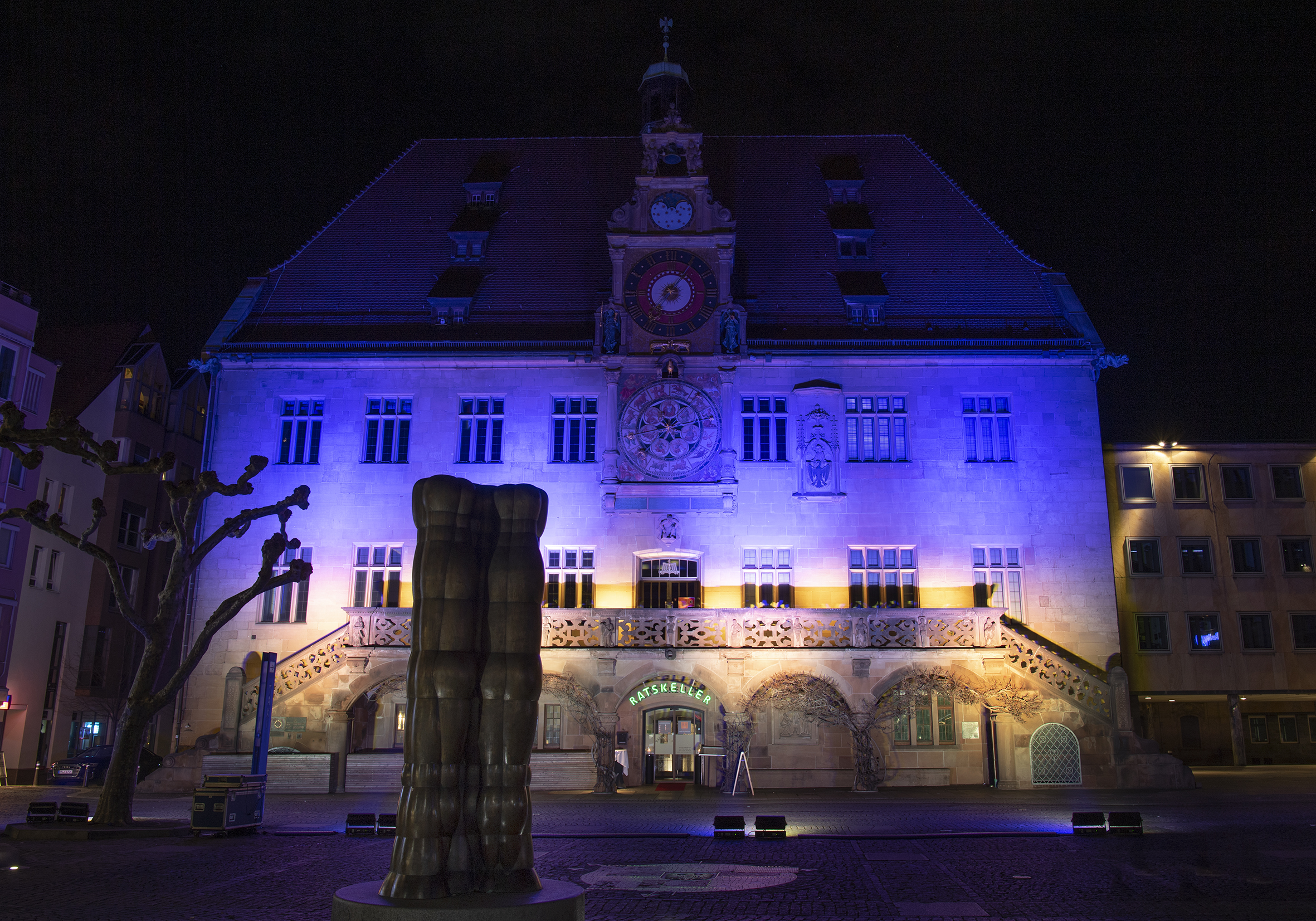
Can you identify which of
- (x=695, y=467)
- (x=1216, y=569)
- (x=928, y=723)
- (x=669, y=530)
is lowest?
(x=928, y=723)

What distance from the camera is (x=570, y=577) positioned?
36.4 metres

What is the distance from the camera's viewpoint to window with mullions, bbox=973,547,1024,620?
117 ft

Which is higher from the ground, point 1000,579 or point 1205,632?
point 1000,579

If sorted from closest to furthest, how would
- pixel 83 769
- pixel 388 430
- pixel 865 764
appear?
pixel 865 764, pixel 83 769, pixel 388 430

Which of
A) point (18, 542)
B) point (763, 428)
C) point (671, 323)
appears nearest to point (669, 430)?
point (763, 428)

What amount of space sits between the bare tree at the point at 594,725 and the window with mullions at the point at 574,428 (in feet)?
25.4

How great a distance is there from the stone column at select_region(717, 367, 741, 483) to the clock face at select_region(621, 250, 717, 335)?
2.03 metres

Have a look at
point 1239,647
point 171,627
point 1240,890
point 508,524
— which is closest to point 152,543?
point 171,627

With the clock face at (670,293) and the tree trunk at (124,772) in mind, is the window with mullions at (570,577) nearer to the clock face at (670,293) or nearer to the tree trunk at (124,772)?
the clock face at (670,293)

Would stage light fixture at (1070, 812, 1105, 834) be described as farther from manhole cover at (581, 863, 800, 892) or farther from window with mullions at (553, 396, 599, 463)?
window with mullions at (553, 396, 599, 463)

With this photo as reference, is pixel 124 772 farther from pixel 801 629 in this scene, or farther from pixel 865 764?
pixel 865 764

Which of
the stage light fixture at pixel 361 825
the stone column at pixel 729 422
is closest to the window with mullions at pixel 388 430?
the stone column at pixel 729 422

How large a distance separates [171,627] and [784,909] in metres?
15.4

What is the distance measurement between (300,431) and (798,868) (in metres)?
27.0
